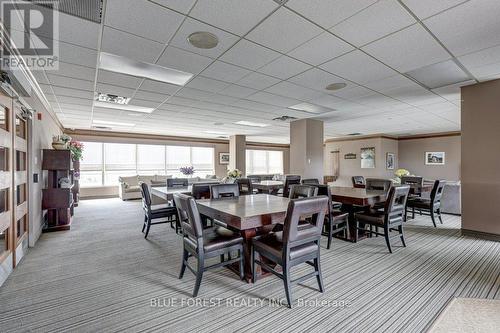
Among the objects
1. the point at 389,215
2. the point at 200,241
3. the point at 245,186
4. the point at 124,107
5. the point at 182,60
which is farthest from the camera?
the point at 124,107

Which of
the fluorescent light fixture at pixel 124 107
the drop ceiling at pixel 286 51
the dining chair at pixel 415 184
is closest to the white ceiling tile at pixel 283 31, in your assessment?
the drop ceiling at pixel 286 51

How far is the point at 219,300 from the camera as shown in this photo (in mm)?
2143

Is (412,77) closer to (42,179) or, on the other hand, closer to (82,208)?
(42,179)

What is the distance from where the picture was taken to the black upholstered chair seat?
2025 mm

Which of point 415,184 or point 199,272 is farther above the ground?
point 415,184

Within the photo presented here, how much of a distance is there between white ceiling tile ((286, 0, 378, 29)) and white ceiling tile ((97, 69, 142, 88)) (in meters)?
2.73

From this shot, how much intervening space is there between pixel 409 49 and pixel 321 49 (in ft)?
3.46

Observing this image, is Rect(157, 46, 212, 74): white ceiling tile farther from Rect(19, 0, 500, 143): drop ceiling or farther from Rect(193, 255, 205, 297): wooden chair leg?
Rect(193, 255, 205, 297): wooden chair leg

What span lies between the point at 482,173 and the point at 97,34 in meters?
5.90

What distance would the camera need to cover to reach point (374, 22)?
2232mm

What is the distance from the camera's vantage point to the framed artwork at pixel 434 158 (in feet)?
32.7

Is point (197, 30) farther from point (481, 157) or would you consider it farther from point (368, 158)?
point (368, 158)

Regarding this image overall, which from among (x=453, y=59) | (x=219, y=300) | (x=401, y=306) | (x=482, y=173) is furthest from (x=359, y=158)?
(x=219, y=300)

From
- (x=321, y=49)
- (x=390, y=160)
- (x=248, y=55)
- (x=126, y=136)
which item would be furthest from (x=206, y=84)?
(x=390, y=160)
